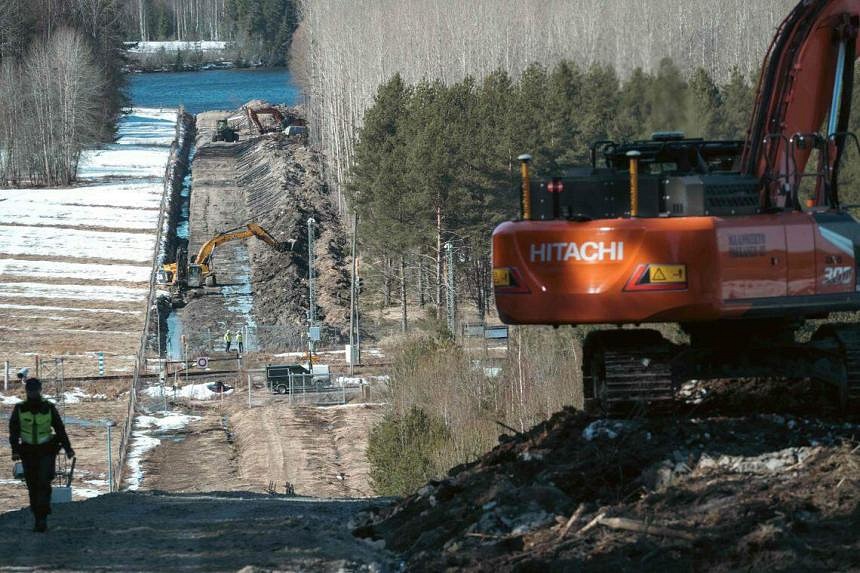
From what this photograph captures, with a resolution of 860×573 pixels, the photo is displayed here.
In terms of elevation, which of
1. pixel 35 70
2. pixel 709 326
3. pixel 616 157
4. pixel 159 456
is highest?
pixel 35 70

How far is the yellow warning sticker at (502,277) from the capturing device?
1242 centimetres

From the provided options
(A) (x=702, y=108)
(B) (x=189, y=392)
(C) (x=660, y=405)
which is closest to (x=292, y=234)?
(B) (x=189, y=392)

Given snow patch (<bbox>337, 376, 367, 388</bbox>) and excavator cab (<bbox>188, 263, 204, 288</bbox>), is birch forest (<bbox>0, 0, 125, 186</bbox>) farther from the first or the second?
snow patch (<bbox>337, 376, 367, 388</bbox>)

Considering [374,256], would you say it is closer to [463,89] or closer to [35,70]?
[463,89]

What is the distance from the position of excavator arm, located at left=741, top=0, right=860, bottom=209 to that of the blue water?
11244cm

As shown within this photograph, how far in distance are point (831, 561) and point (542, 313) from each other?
4116mm

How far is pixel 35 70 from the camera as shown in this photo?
3381 inches

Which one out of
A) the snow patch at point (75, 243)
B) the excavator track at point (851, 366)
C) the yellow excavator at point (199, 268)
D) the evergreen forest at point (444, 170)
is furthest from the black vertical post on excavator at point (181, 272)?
the excavator track at point (851, 366)

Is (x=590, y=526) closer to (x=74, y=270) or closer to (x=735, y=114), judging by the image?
(x=735, y=114)

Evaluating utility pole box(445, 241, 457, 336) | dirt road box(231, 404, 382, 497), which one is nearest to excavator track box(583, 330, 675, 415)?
dirt road box(231, 404, 382, 497)

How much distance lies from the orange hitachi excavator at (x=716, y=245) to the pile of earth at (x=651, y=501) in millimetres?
568

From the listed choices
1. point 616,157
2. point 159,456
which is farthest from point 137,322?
point 616,157

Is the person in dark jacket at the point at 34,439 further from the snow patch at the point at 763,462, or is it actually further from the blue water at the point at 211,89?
the blue water at the point at 211,89

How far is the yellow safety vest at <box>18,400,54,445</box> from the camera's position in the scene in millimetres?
13445
